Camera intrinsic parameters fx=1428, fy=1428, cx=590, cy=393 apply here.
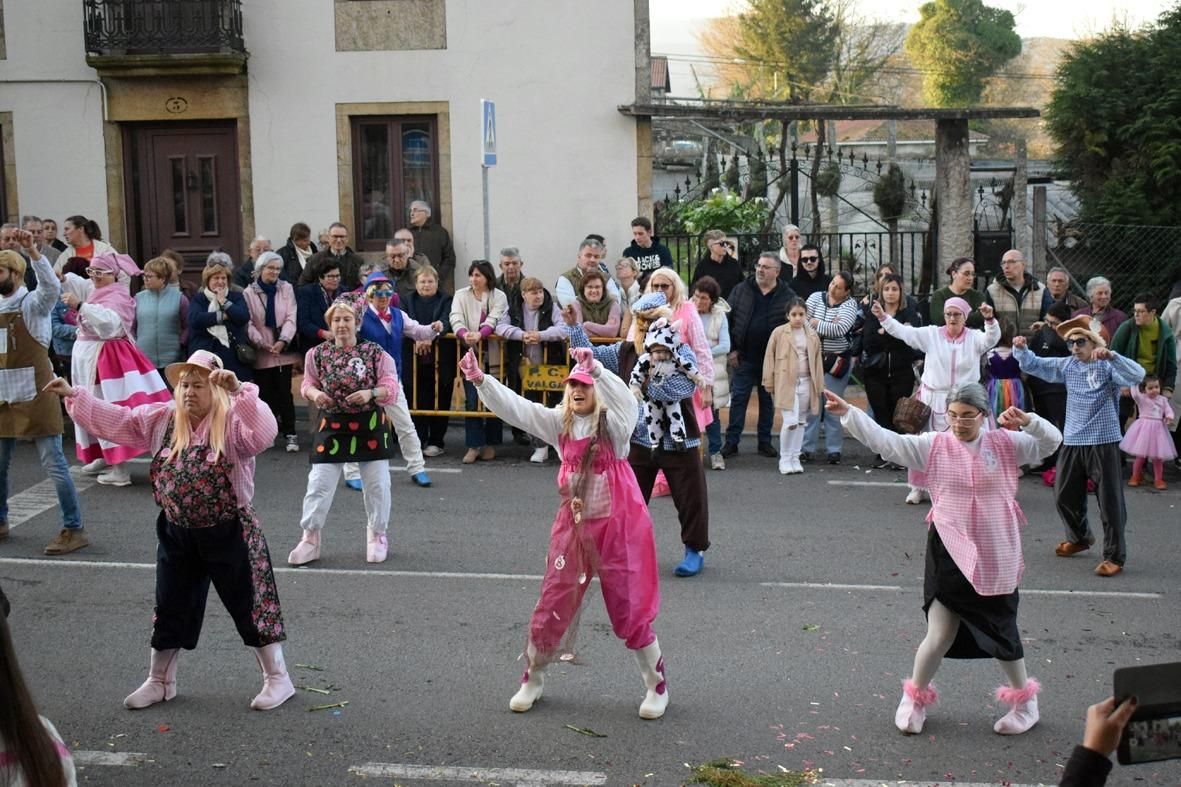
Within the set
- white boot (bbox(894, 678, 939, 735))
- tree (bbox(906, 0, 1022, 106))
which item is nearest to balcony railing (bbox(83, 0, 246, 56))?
white boot (bbox(894, 678, 939, 735))

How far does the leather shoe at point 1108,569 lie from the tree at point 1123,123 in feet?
32.3

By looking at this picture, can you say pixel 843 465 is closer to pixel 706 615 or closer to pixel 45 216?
pixel 706 615

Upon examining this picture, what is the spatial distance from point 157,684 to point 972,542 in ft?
13.0

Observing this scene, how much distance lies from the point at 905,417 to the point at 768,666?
1.81 meters

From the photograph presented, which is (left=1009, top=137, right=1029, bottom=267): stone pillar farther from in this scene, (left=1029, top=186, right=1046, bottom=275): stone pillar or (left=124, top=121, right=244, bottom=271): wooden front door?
(left=124, top=121, right=244, bottom=271): wooden front door

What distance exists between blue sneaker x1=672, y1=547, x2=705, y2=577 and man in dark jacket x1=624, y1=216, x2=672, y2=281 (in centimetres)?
648

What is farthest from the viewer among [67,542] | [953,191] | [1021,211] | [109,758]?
[1021,211]

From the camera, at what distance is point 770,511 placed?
37.1ft

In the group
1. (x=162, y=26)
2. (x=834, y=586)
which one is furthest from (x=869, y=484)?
(x=162, y=26)

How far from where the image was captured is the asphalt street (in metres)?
6.33

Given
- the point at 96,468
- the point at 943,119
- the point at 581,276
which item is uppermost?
the point at 943,119

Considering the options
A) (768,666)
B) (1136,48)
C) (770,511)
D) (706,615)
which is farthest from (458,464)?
(1136,48)

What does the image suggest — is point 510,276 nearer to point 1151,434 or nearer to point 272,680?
Answer: point 1151,434

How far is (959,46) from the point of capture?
2244 inches
